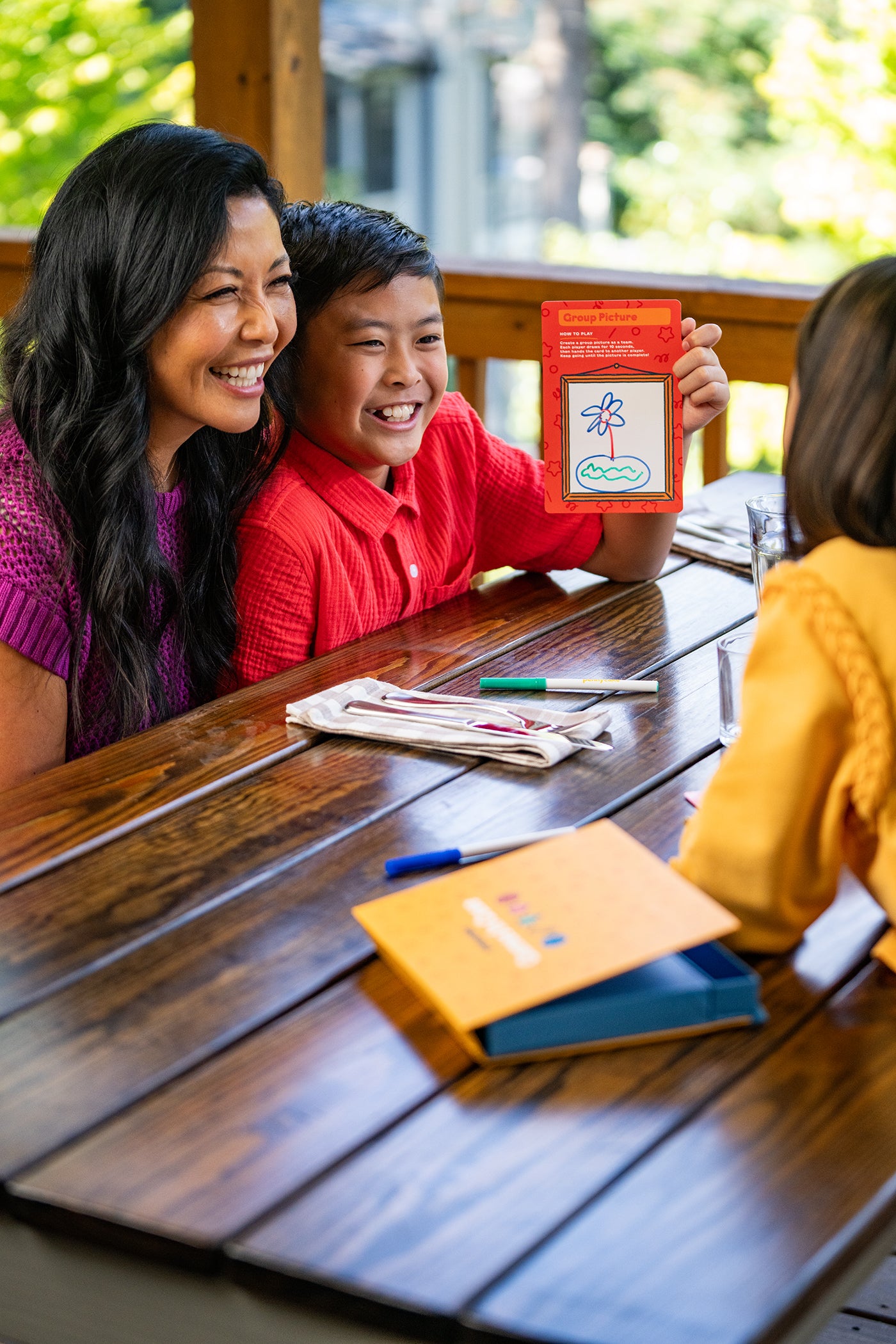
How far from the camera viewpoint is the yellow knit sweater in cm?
97

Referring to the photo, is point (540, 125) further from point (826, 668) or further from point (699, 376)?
point (826, 668)

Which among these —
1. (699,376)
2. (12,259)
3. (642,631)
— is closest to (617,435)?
(699,376)

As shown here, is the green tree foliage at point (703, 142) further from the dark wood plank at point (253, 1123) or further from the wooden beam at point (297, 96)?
the dark wood plank at point (253, 1123)

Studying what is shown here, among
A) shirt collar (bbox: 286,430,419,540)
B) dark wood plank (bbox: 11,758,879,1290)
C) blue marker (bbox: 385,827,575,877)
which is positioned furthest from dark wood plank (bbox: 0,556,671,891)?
dark wood plank (bbox: 11,758,879,1290)

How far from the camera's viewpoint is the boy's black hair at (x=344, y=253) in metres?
1.85

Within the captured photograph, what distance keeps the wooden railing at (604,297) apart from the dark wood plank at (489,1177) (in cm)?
194

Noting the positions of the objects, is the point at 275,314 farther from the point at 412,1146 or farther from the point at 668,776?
the point at 412,1146

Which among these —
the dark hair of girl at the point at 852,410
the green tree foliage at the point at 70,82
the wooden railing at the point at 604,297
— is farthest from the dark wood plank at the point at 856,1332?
the green tree foliage at the point at 70,82

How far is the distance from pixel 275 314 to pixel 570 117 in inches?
440

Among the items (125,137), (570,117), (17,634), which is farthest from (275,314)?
(570,117)

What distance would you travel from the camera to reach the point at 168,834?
1.26 m

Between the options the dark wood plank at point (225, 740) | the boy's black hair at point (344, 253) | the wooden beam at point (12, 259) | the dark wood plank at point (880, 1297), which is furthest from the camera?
the wooden beam at point (12, 259)

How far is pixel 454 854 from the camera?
46.5 inches

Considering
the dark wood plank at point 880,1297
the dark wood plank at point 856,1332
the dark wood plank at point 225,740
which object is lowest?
the dark wood plank at point 856,1332
